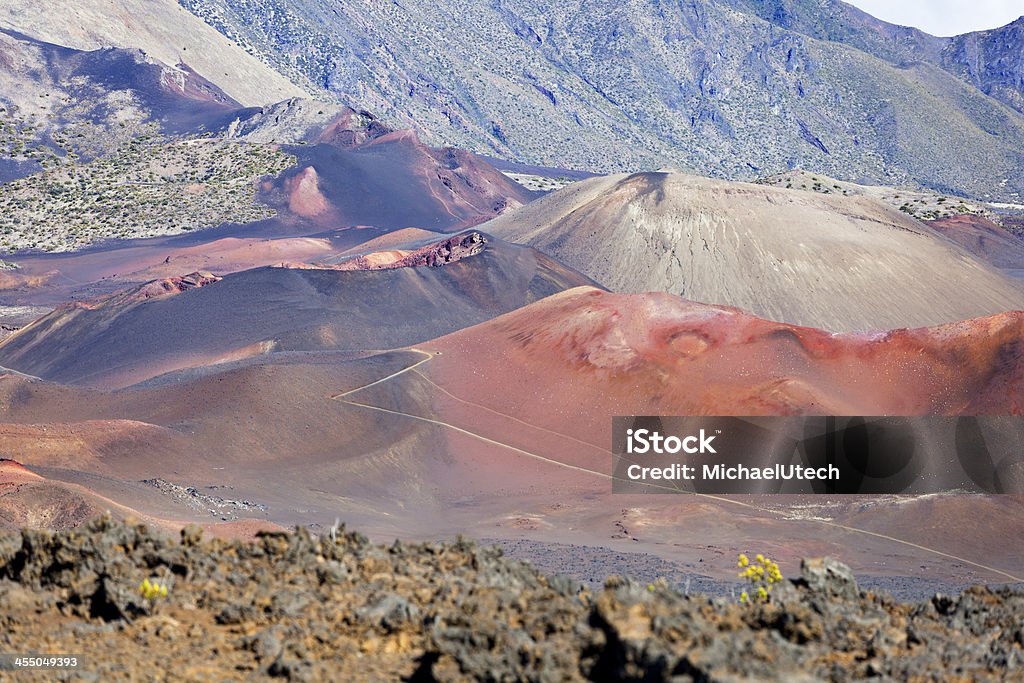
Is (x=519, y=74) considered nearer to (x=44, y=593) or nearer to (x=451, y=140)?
(x=451, y=140)

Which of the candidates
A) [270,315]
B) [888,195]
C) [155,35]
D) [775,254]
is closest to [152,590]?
[270,315]

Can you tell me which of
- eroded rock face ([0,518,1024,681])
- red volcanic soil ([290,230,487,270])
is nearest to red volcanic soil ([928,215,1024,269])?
red volcanic soil ([290,230,487,270])

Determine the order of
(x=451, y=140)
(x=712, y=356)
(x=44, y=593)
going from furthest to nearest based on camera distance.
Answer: (x=451, y=140) → (x=712, y=356) → (x=44, y=593)

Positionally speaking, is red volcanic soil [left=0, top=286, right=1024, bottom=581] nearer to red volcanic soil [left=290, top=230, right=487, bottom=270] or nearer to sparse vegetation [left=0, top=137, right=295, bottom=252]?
red volcanic soil [left=290, top=230, right=487, bottom=270]

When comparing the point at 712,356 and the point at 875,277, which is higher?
the point at 875,277

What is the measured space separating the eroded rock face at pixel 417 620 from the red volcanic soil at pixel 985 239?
233 ft

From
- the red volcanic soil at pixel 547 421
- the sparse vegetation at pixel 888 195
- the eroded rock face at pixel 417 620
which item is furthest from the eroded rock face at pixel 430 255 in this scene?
the eroded rock face at pixel 417 620

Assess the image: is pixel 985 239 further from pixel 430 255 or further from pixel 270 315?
pixel 270 315

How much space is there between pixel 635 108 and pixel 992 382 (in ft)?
524

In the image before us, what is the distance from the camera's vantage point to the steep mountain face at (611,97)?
529 ft

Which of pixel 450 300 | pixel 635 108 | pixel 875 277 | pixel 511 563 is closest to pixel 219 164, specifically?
pixel 450 300

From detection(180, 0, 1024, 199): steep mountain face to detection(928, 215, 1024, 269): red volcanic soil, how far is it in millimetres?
83788

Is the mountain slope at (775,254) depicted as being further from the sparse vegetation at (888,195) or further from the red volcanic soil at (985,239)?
the sparse vegetation at (888,195)

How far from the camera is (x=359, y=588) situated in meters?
10.8
